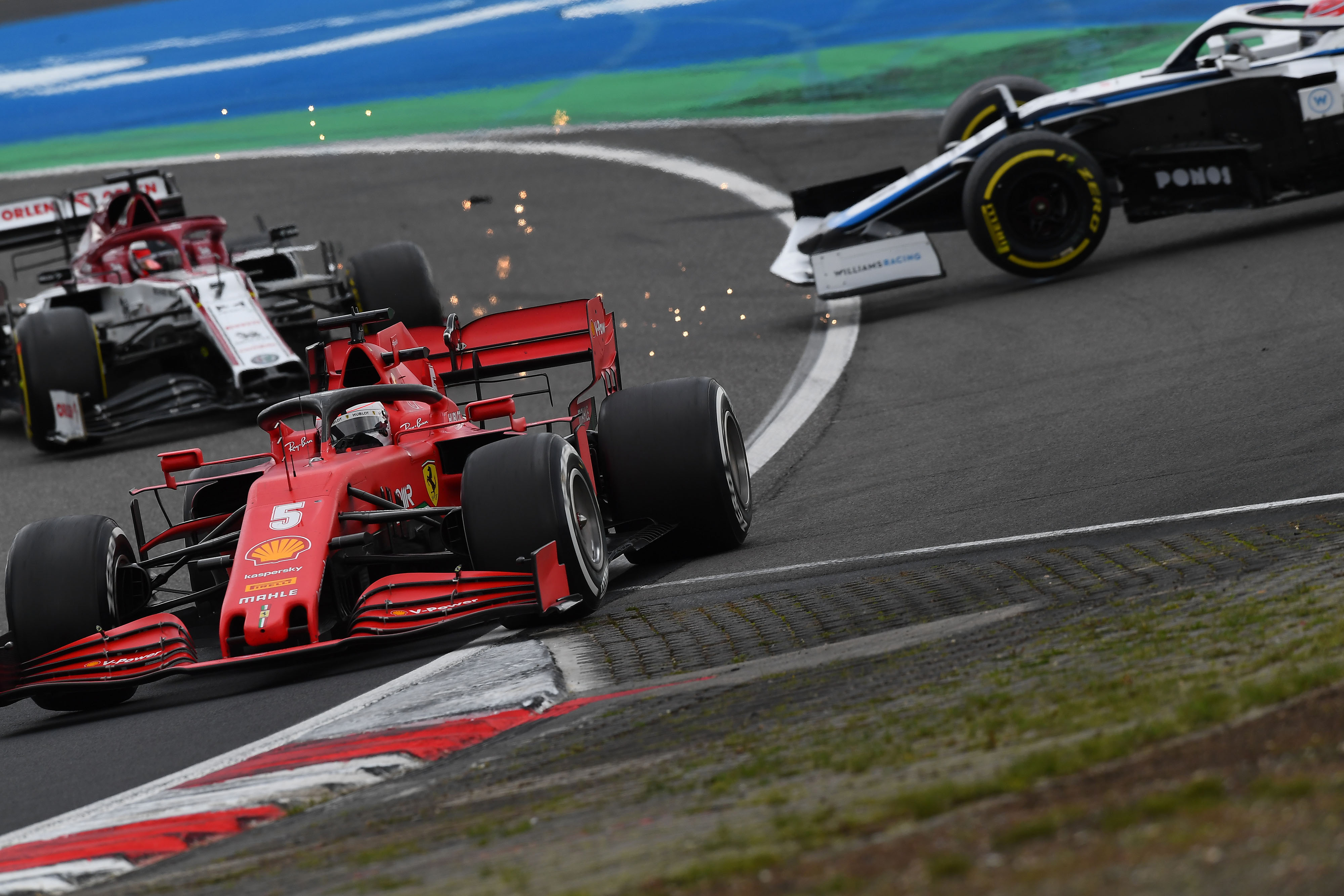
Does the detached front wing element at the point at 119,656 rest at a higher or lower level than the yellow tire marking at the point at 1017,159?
lower

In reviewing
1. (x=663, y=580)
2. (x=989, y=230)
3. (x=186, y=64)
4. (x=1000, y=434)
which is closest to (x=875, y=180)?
(x=989, y=230)

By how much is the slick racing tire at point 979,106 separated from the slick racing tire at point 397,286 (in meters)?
4.87

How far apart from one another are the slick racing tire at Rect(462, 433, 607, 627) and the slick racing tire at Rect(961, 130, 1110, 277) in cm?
698

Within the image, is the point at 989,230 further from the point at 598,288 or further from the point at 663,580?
the point at 663,580

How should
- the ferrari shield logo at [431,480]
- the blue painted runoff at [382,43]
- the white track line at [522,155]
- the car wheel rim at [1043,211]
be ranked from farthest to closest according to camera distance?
the blue painted runoff at [382,43] → the car wheel rim at [1043,211] → the ferrari shield logo at [431,480] → the white track line at [522,155]

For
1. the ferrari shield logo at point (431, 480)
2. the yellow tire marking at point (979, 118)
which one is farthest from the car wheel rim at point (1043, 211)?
the ferrari shield logo at point (431, 480)

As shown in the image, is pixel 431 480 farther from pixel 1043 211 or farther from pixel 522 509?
pixel 1043 211

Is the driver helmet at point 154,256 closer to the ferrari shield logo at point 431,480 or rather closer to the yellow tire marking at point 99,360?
the yellow tire marking at point 99,360

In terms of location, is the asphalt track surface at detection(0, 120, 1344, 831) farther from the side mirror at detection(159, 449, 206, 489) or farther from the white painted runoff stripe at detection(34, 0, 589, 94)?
the white painted runoff stripe at detection(34, 0, 589, 94)

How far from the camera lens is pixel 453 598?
6.60 meters

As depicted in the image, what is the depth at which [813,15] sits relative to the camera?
2705cm

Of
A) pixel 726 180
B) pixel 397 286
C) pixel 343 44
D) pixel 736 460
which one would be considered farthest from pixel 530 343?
pixel 343 44

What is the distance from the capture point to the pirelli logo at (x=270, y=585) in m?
6.60

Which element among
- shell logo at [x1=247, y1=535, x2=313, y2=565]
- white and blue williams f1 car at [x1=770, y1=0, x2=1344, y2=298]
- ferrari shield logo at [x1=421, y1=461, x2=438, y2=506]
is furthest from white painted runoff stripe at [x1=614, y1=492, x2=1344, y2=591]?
white and blue williams f1 car at [x1=770, y1=0, x2=1344, y2=298]
